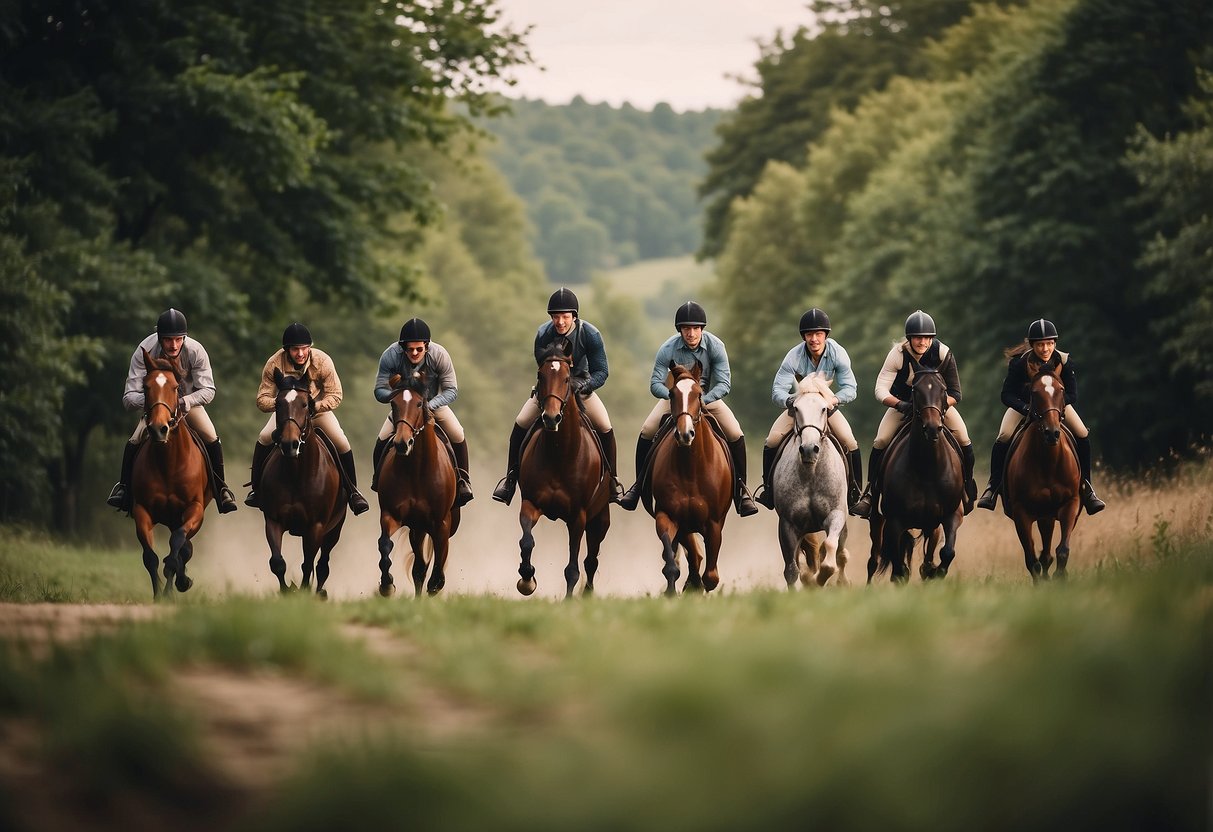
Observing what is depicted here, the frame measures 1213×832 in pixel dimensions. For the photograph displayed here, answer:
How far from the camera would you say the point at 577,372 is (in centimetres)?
1586

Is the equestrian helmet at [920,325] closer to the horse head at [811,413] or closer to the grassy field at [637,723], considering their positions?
the horse head at [811,413]

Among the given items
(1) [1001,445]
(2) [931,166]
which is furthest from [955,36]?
(1) [1001,445]

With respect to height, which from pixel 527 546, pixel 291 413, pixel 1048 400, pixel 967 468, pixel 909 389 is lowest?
pixel 527 546

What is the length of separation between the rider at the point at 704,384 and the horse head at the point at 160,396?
4.68 m

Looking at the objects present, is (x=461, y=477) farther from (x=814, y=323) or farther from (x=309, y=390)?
(x=814, y=323)

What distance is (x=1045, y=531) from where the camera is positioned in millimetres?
16656

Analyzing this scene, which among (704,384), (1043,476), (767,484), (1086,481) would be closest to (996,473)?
(1043,476)

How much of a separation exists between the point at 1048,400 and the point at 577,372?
4.75 meters

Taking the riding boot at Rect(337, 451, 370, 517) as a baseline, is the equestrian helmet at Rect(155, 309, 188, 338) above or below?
above

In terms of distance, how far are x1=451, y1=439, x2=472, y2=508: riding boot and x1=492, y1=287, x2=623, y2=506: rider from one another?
36cm

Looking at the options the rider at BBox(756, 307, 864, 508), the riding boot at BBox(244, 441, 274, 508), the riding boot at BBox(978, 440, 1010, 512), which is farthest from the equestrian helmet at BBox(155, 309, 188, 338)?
the riding boot at BBox(978, 440, 1010, 512)

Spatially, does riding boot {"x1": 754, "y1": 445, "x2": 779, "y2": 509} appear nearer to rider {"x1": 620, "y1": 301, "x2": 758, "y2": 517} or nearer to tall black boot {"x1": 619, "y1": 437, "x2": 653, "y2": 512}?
rider {"x1": 620, "y1": 301, "x2": 758, "y2": 517}

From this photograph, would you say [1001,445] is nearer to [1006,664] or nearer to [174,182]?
[1006,664]

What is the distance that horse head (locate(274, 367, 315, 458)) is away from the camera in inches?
602
